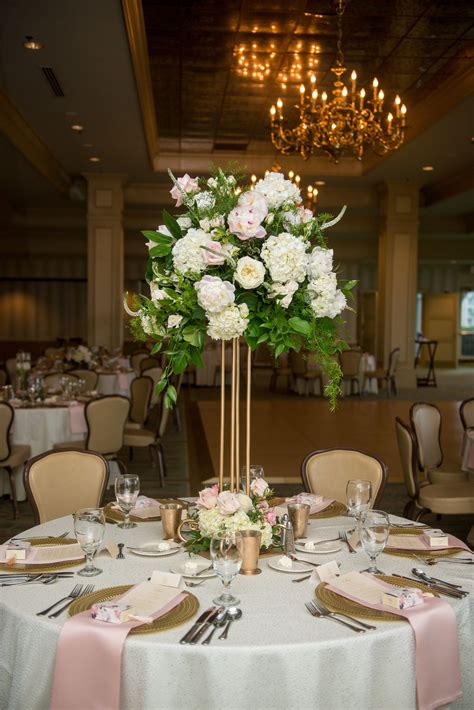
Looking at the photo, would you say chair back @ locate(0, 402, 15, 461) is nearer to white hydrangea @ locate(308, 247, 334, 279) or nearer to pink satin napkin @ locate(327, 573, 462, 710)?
white hydrangea @ locate(308, 247, 334, 279)

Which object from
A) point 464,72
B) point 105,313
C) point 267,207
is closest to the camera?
point 267,207

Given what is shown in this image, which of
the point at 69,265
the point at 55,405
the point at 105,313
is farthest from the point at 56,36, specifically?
the point at 69,265

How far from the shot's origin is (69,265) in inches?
853

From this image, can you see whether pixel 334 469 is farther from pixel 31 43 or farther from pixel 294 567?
pixel 31 43

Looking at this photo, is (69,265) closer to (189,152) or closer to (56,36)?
(189,152)

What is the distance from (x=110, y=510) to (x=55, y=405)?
3.88 m

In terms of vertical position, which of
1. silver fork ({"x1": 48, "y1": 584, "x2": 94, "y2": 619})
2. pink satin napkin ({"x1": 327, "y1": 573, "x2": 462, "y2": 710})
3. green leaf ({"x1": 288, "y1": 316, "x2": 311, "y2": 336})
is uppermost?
green leaf ({"x1": 288, "y1": 316, "x2": 311, "y2": 336})

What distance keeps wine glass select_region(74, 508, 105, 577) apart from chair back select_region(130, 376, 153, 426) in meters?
5.50

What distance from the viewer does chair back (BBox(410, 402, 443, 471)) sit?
5652mm

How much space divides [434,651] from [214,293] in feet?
3.86

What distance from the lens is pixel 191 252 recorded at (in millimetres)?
2410

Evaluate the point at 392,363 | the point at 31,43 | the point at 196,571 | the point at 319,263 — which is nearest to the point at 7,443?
the point at 31,43

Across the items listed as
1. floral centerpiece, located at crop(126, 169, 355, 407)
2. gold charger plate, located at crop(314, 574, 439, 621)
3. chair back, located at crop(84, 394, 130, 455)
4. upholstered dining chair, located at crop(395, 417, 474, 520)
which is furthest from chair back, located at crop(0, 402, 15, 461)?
gold charger plate, located at crop(314, 574, 439, 621)

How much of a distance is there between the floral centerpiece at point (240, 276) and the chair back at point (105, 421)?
3.74 meters
